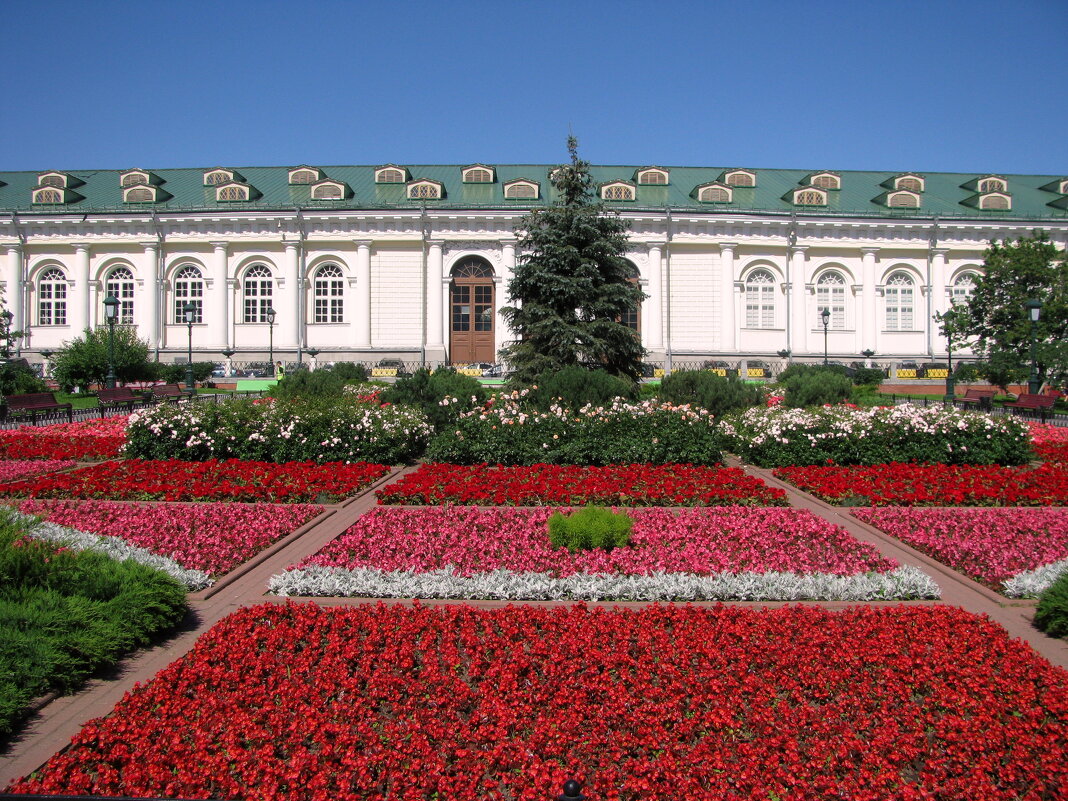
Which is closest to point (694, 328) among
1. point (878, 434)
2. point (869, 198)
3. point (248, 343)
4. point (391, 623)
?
point (869, 198)

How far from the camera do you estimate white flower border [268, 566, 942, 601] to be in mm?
6023

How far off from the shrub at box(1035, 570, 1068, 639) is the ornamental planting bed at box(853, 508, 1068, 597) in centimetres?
67

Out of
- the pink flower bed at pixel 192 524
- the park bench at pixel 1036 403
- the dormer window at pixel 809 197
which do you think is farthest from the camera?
the dormer window at pixel 809 197

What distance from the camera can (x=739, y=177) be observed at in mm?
40125

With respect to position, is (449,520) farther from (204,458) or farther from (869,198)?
Result: (869,198)

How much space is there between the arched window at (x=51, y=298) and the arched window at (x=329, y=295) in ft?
45.0

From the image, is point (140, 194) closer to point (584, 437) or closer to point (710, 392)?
point (710, 392)

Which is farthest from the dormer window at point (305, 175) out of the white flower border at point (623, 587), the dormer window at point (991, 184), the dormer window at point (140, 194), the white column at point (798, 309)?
the white flower border at point (623, 587)

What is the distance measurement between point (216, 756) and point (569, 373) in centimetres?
1072

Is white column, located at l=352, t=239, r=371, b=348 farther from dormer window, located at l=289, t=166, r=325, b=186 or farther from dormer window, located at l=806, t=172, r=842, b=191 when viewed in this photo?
dormer window, located at l=806, t=172, r=842, b=191

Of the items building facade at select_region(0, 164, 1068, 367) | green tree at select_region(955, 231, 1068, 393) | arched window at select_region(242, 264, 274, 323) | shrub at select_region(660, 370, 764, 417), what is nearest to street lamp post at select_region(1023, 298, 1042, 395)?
green tree at select_region(955, 231, 1068, 393)

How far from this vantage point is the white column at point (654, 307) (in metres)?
37.3

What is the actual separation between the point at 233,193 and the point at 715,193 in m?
26.3

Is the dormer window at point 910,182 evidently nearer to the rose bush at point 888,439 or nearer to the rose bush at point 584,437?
the rose bush at point 888,439
